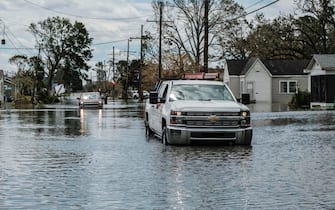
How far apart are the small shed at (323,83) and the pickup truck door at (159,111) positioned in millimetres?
24188

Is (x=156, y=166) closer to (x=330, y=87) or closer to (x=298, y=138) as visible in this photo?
(x=298, y=138)

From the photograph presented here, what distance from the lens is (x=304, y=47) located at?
69.9 metres

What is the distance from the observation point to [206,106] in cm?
1587

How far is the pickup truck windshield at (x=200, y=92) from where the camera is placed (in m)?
17.3

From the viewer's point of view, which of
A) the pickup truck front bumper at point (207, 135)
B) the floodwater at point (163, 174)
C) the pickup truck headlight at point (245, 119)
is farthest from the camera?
the pickup truck headlight at point (245, 119)

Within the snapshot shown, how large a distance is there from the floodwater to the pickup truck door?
535 millimetres

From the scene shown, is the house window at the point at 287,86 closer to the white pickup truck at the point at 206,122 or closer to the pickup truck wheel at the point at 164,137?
the white pickup truck at the point at 206,122

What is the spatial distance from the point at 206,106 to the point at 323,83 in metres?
27.1

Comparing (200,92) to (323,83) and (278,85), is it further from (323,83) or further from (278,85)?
(278,85)

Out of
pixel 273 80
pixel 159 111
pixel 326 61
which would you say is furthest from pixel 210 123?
pixel 273 80

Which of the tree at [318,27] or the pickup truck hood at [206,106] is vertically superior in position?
the tree at [318,27]

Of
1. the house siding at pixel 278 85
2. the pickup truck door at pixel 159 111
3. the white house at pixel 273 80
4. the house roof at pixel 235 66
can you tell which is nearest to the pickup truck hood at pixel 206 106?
the pickup truck door at pixel 159 111

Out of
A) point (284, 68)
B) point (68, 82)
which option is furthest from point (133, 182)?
point (68, 82)

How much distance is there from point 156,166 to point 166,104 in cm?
517
